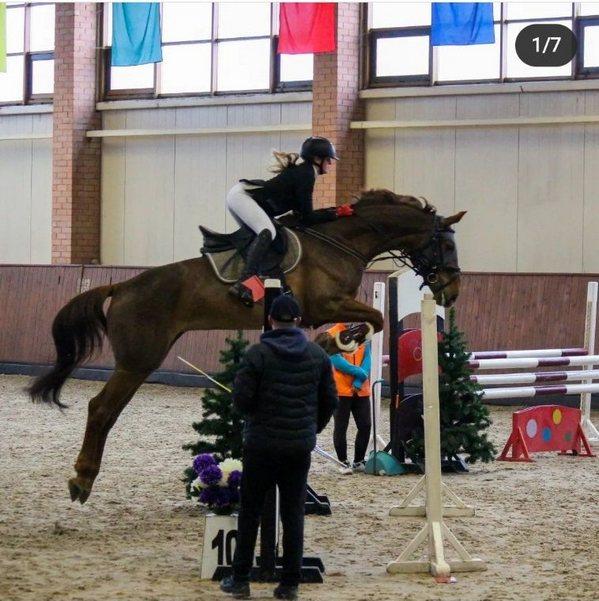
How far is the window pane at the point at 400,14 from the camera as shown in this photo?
18.7m

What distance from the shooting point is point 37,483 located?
9508 mm

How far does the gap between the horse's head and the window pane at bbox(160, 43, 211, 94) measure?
12369 millimetres

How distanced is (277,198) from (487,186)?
33.3 feet

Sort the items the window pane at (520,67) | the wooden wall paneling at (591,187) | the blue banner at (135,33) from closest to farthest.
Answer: the wooden wall paneling at (591,187) → the window pane at (520,67) → the blue banner at (135,33)

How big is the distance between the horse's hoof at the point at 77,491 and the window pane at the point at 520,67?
11.9 meters

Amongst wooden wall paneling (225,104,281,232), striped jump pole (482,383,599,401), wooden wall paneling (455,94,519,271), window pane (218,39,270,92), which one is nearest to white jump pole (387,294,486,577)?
striped jump pole (482,383,599,401)

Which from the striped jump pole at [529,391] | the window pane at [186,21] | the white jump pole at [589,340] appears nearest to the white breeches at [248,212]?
the striped jump pole at [529,391]

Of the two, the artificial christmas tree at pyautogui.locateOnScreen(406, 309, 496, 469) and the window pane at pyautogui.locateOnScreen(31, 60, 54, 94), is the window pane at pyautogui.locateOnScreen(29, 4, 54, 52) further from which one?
the artificial christmas tree at pyautogui.locateOnScreen(406, 309, 496, 469)

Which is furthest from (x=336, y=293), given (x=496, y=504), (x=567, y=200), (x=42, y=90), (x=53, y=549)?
(x=42, y=90)

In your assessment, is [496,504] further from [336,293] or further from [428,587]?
[428,587]

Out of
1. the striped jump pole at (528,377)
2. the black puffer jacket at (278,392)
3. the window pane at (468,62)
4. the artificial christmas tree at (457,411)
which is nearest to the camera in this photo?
the black puffer jacket at (278,392)

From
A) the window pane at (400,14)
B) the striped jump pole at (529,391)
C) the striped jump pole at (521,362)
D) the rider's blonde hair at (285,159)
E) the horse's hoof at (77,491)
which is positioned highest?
the window pane at (400,14)

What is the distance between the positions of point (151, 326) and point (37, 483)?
1952 mm

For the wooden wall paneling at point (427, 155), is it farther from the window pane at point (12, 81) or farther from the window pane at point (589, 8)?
the window pane at point (12, 81)
